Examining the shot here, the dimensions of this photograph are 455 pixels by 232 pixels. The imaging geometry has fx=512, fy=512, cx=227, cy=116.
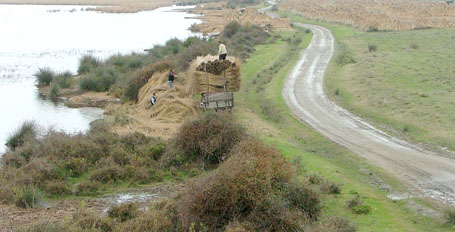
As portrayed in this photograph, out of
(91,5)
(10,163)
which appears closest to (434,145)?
(10,163)

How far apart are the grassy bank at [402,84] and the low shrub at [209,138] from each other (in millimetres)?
8685

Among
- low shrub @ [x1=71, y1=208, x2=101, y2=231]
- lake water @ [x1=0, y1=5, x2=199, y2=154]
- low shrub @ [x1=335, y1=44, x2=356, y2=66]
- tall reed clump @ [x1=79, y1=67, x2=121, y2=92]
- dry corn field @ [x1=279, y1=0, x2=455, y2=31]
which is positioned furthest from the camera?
dry corn field @ [x1=279, y1=0, x2=455, y2=31]

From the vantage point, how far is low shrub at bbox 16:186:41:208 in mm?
17641

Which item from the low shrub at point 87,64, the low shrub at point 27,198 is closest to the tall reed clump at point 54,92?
the low shrub at point 87,64

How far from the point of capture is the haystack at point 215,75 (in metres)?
28.8

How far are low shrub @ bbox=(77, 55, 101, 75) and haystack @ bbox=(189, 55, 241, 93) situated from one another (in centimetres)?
1985

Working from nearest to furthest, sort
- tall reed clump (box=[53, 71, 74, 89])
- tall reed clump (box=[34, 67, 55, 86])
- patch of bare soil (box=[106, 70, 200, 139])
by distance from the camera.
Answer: patch of bare soil (box=[106, 70, 200, 139])
tall reed clump (box=[53, 71, 74, 89])
tall reed clump (box=[34, 67, 55, 86])

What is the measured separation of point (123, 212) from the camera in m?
16.2

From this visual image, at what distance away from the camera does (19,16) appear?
99375 millimetres

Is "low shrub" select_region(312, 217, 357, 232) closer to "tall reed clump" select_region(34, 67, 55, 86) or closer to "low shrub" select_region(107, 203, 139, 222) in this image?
"low shrub" select_region(107, 203, 139, 222)

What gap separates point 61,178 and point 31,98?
2044 cm

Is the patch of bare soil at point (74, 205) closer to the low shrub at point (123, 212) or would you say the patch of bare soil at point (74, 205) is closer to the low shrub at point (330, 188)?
the low shrub at point (123, 212)

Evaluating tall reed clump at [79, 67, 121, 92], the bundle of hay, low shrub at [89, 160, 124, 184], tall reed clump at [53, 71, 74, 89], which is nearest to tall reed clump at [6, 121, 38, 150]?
low shrub at [89, 160, 124, 184]

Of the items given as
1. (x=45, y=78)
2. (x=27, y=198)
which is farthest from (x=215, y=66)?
(x=45, y=78)
